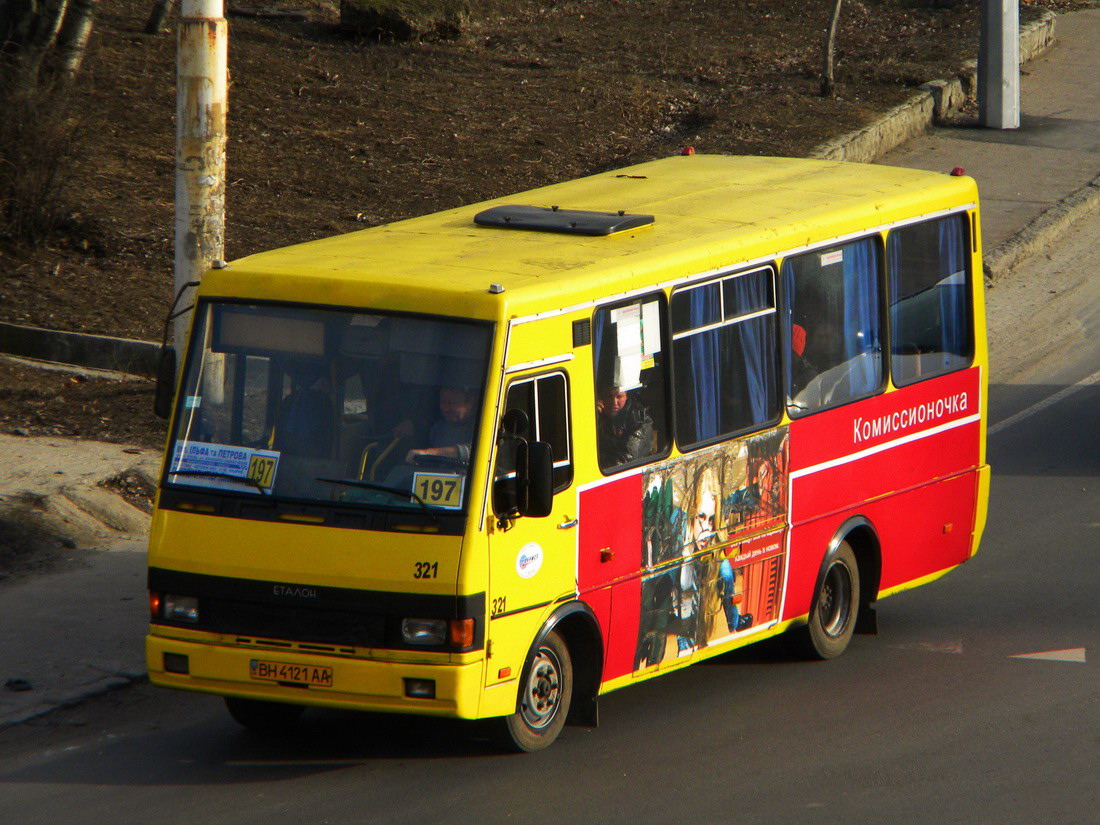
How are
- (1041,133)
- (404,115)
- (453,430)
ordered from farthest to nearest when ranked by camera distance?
(1041,133), (404,115), (453,430)

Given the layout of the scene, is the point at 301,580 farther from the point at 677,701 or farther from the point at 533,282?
the point at 677,701

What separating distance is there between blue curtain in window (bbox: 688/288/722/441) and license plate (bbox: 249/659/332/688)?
7.74 ft

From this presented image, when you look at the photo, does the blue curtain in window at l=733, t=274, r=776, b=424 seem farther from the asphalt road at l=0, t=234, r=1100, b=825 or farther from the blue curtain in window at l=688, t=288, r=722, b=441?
the asphalt road at l=0, t=234, r=1100, b=825

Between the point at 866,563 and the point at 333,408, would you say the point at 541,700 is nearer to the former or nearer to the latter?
the point at 333,408

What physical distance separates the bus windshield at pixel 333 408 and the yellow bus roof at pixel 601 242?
0.13m

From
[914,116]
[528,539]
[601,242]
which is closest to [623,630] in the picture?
[528,539]

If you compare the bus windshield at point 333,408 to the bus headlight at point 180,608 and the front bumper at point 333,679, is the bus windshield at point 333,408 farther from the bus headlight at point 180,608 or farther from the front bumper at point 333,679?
the front bumper at point 333,679

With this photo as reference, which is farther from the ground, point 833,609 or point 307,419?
point 307,419

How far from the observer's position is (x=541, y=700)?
302 inches

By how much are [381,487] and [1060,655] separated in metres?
4.30

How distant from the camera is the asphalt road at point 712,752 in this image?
703cm

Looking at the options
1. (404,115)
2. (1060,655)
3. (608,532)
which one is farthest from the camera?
(404,115)

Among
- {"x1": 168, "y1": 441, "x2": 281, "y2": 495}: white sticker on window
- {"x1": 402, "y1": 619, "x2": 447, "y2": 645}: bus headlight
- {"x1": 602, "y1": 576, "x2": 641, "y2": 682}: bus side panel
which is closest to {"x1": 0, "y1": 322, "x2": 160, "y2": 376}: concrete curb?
{"x1": 168, "y1": 441, "x2": 281, "y2": 495}: white sticker on window

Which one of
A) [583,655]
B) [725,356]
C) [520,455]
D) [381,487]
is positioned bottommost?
[583,655]
